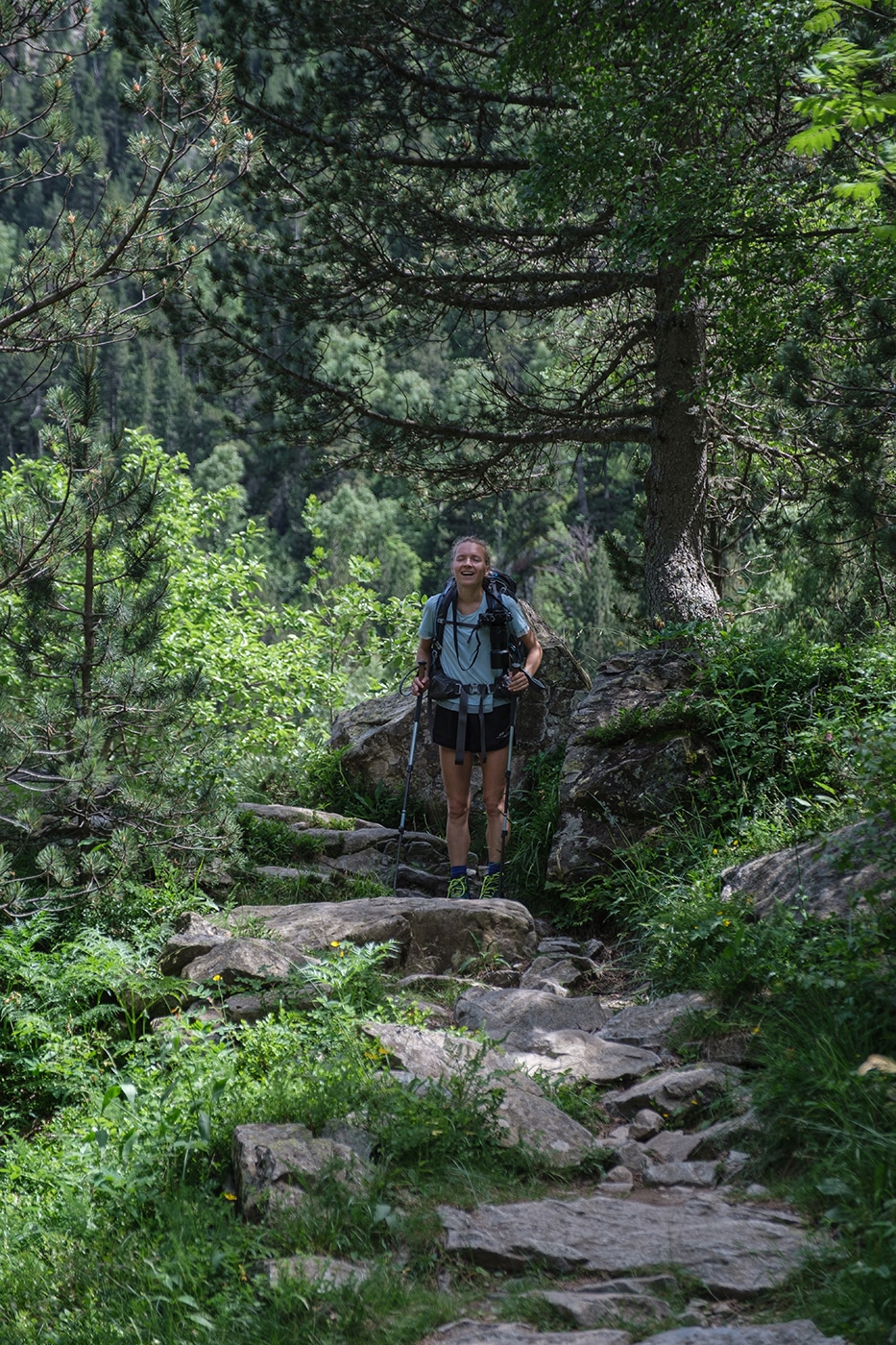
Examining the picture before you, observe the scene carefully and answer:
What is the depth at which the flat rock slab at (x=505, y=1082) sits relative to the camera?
11.8 ft

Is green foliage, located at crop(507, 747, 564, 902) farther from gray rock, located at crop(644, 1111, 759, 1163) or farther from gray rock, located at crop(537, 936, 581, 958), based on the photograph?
gray rock, located at crop(644, 1111, 759, 1163)

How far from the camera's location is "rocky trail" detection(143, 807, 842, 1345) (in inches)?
106

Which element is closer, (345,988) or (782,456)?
(345,988)

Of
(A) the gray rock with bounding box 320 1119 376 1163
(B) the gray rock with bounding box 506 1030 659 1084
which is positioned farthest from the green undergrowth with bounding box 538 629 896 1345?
(A) the gray rock with bounding box 320 1119 376 1163

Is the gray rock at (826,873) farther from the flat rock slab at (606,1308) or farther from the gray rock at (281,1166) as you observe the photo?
the gray rock at (281,1166)

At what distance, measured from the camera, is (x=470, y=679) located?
6645 millimetres

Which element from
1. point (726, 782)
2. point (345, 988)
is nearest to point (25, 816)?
point (345, 988)

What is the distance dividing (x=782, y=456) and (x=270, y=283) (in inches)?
192

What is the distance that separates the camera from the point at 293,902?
22.5ft

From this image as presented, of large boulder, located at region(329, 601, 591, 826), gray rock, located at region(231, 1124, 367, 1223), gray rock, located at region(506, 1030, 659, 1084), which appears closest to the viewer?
gray rock, located at region(231, 1124, 367, 1223)

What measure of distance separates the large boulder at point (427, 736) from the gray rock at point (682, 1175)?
510cm

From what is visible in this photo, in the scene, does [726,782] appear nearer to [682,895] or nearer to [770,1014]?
[682,895]

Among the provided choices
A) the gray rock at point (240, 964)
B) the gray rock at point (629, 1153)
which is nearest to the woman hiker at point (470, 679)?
the gray rock at point (240, 964)

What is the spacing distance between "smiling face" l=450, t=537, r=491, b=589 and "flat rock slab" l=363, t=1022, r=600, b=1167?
3.06 metres
